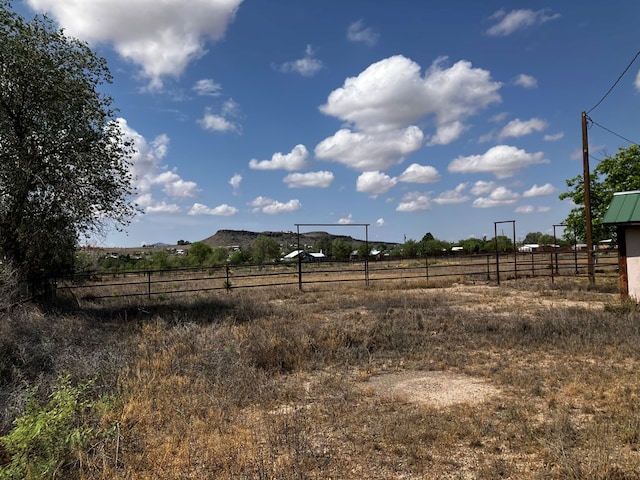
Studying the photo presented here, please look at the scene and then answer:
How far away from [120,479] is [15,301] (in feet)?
27.2

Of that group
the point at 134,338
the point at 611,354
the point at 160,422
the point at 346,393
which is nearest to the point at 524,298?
the point at 611,354

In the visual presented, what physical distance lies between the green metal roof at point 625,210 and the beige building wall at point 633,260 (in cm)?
58

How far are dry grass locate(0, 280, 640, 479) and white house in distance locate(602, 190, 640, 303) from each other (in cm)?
106

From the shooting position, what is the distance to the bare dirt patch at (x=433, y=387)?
5.95 m

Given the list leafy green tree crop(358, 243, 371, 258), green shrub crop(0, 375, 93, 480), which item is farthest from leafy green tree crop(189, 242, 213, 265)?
green shrub crop(0, 375, 93, 480)

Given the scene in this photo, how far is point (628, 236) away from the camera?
1216cm

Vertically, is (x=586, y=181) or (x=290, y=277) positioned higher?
(x=586, y=181)

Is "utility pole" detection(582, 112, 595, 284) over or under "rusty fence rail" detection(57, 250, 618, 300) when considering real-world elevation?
over

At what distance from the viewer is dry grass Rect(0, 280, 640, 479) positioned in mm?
4164

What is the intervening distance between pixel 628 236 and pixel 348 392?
10.6m

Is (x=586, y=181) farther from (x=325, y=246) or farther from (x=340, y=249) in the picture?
(x=325, y=246)

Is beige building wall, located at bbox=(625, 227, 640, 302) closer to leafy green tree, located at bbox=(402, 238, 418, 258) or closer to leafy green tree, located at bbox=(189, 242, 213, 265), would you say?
leafy green tree, located at bbox=(189, 242, 213, 265)

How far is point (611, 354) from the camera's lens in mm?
7758

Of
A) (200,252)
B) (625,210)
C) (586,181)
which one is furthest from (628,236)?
(200,252)
